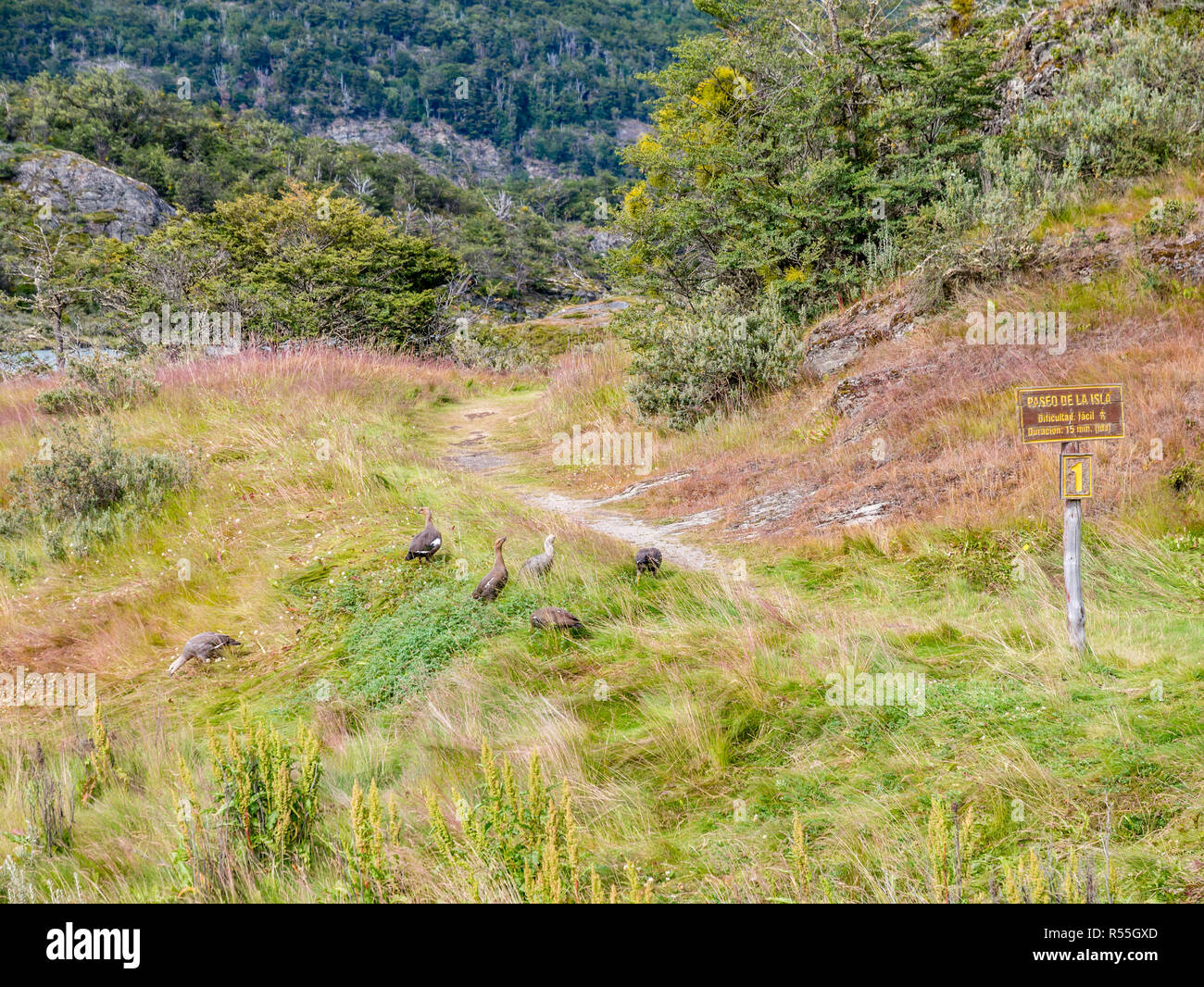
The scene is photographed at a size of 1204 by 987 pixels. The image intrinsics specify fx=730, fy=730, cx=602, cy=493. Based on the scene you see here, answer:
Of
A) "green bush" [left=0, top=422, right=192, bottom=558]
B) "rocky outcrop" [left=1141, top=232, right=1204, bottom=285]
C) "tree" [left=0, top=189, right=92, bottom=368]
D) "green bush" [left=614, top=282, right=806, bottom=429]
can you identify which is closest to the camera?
"green bush" [left=0, top=422, right=192, bottom=558]

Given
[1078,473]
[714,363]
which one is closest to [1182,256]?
[714,363]

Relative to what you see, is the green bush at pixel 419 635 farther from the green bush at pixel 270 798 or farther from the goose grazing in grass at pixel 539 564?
the green bush at pixel 270 798

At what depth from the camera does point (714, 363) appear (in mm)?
12859

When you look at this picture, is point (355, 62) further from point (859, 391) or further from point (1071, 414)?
point (1071, 414)

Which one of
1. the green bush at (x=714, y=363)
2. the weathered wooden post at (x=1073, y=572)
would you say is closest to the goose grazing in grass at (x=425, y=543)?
the weathered wooden post at (x=1073, y=572)

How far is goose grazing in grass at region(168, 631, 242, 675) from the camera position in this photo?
5.94m

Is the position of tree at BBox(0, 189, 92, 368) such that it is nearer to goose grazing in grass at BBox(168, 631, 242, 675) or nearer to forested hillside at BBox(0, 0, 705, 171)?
goose grazing in grass at BBox(168, 631, 242, 675)

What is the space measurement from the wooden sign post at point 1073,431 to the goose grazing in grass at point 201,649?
20.9 feet

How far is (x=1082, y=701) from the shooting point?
4164 millimetres

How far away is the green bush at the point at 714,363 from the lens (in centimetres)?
1274

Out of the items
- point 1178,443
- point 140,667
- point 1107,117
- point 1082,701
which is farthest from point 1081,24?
point 140,667

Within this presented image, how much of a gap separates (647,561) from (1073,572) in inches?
130

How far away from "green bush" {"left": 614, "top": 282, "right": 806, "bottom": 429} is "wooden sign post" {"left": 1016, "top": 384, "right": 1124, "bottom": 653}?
7.69 meters

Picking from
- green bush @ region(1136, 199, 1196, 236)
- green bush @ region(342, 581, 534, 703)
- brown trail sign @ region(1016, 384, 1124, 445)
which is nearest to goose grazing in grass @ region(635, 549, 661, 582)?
green bush @ region(342, 581, 534, 703)
